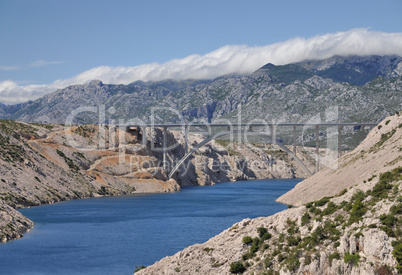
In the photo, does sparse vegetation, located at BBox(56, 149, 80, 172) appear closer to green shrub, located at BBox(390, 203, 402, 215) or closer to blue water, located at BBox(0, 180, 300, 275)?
blue water, located at BBox(0, 180, 300, 275)

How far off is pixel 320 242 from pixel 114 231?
102 ft

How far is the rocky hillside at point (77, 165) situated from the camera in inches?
2813

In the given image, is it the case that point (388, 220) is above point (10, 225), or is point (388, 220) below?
above

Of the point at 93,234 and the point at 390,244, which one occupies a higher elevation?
the point at 390,244

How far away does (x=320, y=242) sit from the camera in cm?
2480

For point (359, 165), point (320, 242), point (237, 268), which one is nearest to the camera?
point (320, 242)

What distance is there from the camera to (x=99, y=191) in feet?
290

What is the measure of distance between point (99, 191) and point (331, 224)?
67.0 metres

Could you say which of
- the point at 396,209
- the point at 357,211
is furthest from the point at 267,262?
the point at 396,209

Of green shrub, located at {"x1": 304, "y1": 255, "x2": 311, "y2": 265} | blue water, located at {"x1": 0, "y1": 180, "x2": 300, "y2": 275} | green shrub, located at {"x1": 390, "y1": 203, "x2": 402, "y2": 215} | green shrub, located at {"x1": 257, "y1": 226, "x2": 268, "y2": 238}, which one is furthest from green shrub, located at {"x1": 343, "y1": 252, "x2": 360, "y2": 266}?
blue water, located at {"x1": 0, "y1": 180, "x2": 300, "y2": 275}

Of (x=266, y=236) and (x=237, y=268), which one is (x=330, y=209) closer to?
(x=266, y=236)

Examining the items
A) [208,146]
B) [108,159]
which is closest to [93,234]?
[108,159]

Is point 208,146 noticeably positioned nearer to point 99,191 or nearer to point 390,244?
point 99,191

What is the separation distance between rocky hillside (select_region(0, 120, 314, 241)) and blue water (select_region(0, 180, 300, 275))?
10.5ft
